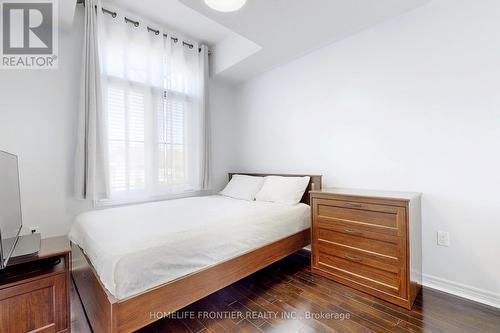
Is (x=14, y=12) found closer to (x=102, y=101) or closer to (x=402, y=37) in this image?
(x=102, y=101)

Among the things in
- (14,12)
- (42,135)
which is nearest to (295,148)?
(42,135)

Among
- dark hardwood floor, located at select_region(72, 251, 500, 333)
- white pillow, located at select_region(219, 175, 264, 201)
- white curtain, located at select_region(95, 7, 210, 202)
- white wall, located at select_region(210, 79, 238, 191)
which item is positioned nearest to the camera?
dark hardwood floor, located at select_region(72, 251, 500, 333)

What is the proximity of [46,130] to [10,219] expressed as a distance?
108cm

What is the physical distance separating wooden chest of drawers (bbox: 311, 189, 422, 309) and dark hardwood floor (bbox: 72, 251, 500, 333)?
0.37ft

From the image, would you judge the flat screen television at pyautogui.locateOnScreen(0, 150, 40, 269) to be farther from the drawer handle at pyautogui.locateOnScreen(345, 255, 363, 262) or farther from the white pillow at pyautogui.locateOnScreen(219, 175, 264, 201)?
the drawer handle at pyautogui.locateOnScreen(345, 255, 363, 262)

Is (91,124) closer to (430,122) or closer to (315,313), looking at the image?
(315,313)

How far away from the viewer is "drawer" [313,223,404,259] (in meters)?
1.69

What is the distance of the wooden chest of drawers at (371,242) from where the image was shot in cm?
165

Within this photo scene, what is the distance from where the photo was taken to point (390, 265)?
171 cm

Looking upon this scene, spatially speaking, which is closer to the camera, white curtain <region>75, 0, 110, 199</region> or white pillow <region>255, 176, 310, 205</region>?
white curtain <region>75, 0, 110, 199</region>

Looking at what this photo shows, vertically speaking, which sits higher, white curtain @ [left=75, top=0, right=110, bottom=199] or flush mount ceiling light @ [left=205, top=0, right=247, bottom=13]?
flush mount ceiling light @ [left=205, top=0, right=247, bottom=13]

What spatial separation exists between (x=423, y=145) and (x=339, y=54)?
1.28 m

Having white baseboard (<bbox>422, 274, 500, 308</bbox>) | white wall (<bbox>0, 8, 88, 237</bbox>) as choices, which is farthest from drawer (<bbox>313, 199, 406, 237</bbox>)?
white wall (<bbox>0, 8, 88, 237</bbox>)

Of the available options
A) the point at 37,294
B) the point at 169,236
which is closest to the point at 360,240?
the point at 169,236
